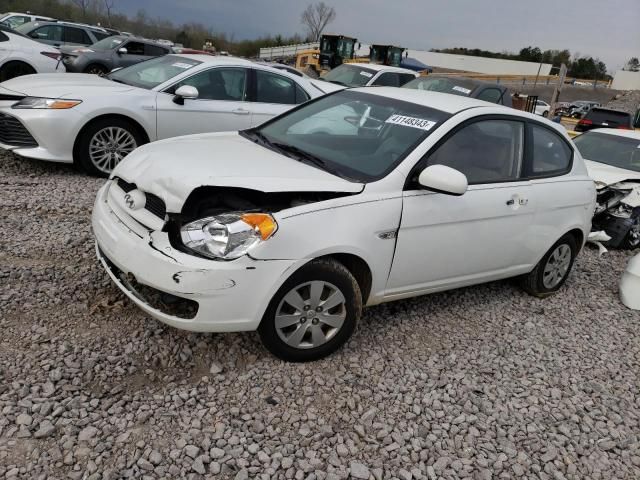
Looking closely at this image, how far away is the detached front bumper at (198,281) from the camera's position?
280cm

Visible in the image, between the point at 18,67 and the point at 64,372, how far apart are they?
985cm

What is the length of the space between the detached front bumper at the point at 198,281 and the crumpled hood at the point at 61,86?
3735 millimetres

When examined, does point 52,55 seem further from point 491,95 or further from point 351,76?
point 491,95

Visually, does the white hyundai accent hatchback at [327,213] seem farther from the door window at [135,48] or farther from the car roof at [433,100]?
the door window at [135,48]

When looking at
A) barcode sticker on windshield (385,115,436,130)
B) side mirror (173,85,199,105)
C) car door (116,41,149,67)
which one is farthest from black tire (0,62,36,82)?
barcode sticker on windshield (385,115,436,130)

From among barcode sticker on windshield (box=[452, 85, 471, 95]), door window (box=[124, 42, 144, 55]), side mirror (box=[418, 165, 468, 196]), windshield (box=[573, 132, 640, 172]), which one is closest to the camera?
side mirror (box=[418, 165, 468, 196])

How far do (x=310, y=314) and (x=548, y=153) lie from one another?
2.58 metres

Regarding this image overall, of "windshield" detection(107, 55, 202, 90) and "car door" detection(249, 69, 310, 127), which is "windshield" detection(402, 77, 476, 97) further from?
"windshield" detection(107, 55, 202, 90)

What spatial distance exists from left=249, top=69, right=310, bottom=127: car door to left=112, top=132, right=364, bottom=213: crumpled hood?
3492 millimetres

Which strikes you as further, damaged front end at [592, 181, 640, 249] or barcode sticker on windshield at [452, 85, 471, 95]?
barcode sticker on windshield at [452, 85, 471, 95]

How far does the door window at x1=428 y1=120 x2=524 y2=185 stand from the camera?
368cm

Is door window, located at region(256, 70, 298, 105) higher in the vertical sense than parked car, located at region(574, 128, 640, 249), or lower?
higher

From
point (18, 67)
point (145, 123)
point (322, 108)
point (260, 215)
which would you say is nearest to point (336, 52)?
point (18, 67)

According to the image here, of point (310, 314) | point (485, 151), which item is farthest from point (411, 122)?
point (310, 314)
